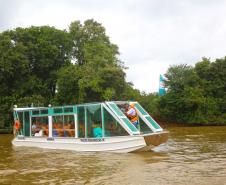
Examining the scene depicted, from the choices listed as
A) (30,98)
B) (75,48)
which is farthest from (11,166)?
(75,48)

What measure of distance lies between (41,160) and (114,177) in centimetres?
584

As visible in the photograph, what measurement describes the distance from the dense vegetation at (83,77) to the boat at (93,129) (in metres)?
17.8

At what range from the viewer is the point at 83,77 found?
4359cm

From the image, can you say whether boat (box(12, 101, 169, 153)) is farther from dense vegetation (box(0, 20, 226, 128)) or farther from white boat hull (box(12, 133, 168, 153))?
dense vegetation (box(0, 20, 226, 128))

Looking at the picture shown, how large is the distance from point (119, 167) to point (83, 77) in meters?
28.9

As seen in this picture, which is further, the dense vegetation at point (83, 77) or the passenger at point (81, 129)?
the dense vegetation at point (83, 77)

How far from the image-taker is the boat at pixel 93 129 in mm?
19078

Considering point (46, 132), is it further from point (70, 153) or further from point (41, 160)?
point (41, 160)

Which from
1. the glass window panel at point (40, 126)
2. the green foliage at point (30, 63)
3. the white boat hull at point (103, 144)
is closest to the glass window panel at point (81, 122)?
the white boat hull at point (103, 144)

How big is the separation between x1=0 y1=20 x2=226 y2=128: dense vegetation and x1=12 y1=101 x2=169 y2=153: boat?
17.8 meters

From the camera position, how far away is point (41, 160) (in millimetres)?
18125

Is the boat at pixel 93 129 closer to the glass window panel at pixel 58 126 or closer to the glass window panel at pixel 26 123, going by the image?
the glass window panel at pixel 58 126

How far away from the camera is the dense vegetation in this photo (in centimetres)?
4389

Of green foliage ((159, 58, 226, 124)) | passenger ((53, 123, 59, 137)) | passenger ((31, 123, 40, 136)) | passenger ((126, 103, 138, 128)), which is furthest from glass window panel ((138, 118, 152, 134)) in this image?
green foliage ((159, 58, 226, 124))
